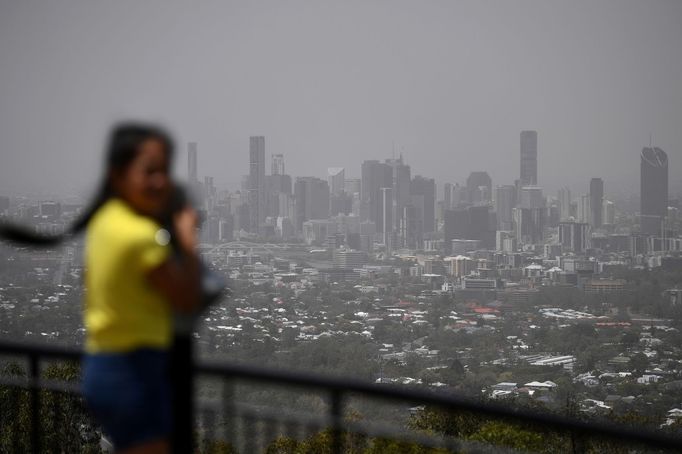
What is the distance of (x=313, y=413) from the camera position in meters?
3.99

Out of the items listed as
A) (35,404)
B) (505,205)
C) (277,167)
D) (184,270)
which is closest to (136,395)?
(184,270)

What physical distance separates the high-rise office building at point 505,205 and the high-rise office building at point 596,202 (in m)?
9.74

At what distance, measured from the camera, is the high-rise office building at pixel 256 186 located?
296 ft

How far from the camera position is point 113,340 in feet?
7.00

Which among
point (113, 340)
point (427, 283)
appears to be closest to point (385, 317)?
point (427, 283)

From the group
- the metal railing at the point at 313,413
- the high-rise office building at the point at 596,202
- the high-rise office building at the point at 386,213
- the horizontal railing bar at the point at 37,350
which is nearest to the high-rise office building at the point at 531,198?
the high-rise office building at the point at 596,202

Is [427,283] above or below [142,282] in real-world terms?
below

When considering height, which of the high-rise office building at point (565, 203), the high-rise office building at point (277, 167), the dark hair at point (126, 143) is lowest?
the dark hair at point (126, 143)

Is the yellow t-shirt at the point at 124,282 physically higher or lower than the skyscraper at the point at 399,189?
lower

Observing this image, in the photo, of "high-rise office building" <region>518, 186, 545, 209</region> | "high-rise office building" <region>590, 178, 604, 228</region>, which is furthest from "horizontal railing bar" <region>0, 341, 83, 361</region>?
"high-rise office building" <region>518, 186, 545, 209</region>

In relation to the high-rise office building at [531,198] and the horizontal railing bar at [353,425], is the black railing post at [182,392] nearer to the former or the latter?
the horizontal railing bar at [353,425]

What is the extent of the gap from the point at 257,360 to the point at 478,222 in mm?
73654

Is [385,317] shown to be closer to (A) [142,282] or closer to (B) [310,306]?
(B) [310,306]

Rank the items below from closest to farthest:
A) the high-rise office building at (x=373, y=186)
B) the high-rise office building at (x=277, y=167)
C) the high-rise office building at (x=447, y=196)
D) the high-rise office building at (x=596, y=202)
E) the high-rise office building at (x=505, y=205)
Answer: the high-rise office building at (x=277, y=167)
the high-rise office building at (x=596, y=202)
the high-rise office building at (x=505, y=205)
the high-rise office building at (x=373, y=186)
the high-rise office building at (x=447, y=196)
